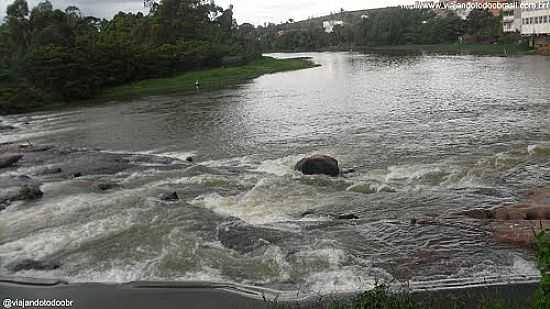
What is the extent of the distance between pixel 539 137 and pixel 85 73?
4809 centimetres

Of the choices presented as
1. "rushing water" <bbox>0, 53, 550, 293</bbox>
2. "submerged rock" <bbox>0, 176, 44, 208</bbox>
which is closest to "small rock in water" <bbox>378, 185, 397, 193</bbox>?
"rushing water" <bbox>0, 53, 550, 293</bbox>

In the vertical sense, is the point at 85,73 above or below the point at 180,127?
above

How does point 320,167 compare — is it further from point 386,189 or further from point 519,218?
point 519,218

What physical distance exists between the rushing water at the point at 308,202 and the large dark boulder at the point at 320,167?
26.9 inches

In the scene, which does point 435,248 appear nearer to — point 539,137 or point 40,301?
point 40,301

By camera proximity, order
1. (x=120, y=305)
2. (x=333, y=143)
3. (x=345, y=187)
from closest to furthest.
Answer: (x=120, y=305) → (x=345, y=187) → (x=333, y=143)

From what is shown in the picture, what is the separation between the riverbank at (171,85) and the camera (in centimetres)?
5234

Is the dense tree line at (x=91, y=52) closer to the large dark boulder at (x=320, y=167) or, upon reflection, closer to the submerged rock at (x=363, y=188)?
the large dark boulder at (x=320, y=167)

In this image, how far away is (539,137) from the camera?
23312 millimetres

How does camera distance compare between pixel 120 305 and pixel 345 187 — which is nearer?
pixel 120 305

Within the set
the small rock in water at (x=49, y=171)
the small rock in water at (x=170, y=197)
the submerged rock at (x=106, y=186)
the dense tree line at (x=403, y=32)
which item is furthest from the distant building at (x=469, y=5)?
the small rock in water at (x=170, y=197)

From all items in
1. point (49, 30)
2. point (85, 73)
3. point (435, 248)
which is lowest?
point (435, 248)

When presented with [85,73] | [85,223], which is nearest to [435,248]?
[85,223]

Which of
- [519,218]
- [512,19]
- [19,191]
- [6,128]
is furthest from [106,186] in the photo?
[512,19]
